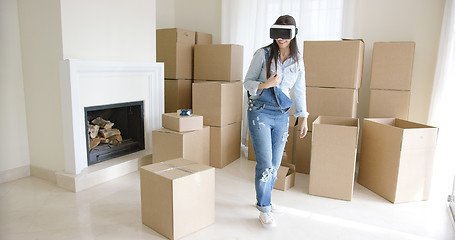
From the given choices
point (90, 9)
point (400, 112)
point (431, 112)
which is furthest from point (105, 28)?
point (431, 112)

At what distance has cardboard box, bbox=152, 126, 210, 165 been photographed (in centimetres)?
272

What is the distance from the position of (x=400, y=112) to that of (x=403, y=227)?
3.87 feet

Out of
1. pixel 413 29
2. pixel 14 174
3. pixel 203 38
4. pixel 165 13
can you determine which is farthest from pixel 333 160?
pixel 165 13

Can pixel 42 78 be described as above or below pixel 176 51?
below

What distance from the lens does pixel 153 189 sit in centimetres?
188

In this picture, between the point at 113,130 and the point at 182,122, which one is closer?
the point at 182,122

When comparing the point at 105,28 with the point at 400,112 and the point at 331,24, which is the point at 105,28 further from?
the point at 400,112

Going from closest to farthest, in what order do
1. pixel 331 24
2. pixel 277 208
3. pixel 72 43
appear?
1. pixel 277 208
2. pixel 72 43
3. pixel 331 24

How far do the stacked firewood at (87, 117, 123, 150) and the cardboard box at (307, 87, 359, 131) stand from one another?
183 cm

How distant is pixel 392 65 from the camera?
2842 millimetres

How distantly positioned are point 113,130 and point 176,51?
1.18 metres

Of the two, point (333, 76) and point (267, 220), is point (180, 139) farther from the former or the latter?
point (333, 76)

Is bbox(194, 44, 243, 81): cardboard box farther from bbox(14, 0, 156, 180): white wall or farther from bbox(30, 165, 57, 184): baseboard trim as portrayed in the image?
bbox(30, 165, 57, 184): baseboard trim

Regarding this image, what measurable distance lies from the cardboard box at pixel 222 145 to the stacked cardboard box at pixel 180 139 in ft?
0.55
